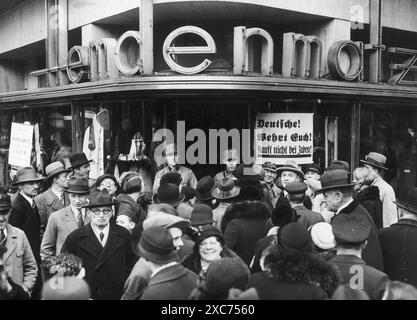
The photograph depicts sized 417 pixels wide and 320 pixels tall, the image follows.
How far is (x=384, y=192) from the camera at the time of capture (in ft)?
26.6

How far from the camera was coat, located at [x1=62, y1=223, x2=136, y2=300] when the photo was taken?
568cm

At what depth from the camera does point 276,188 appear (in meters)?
9.29

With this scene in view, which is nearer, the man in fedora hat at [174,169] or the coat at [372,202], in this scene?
the coat at [372,202]

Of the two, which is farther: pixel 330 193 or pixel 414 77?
pixel 414 77

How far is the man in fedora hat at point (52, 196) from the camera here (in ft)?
25.3

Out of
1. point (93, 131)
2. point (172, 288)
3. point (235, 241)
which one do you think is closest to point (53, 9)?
point (93, 131)

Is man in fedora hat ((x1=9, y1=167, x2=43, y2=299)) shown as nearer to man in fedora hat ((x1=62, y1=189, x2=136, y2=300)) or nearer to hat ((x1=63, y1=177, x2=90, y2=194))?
hat ((x1=63, y1=177, x2=90, y2=194))

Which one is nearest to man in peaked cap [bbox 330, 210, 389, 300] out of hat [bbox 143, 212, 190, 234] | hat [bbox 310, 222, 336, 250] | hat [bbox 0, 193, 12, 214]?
hat [bbox 310, 222, 336, 250]

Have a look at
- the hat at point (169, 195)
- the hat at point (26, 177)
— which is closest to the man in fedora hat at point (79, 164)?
the hat at point (26, 177)

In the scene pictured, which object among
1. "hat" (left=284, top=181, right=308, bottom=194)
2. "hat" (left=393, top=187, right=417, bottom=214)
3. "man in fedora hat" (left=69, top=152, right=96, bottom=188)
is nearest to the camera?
"hat" (left=393, top=187, right=417, bottom=214)

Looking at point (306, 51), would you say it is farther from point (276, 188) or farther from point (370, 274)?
point (370, 274)

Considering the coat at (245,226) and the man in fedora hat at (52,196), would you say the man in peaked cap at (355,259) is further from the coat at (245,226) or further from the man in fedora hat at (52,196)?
the man in fedora hat at (52,196)

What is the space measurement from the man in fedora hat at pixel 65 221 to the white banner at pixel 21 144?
6784 millimetres

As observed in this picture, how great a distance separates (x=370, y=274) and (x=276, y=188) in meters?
5.07
